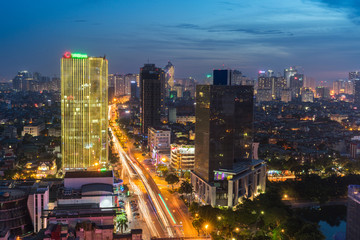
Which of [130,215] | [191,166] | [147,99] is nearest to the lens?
[130,215]

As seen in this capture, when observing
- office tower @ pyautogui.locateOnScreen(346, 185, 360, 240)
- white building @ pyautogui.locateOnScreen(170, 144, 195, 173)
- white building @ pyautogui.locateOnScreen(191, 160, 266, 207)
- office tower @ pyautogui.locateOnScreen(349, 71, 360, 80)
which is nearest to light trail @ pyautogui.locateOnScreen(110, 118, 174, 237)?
white building @ pyautogui.locateOnScreen(191, 160, 266, 207)

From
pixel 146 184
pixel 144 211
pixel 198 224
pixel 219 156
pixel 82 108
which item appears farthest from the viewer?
pixel 82 108

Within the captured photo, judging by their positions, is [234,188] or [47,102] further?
[47,102]

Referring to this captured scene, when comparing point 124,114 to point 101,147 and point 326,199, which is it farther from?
point 326,199

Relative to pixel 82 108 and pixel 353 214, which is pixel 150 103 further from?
pixel 353 214

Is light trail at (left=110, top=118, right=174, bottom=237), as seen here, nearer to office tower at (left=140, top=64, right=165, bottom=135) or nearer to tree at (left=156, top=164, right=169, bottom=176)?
tree at (left=156, top=164, right=169, bottom=176)

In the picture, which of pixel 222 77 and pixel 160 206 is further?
pixel 222 77

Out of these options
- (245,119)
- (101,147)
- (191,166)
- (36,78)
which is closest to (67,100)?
(101,147)

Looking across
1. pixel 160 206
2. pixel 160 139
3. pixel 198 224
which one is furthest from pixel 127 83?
pixel 198 224
